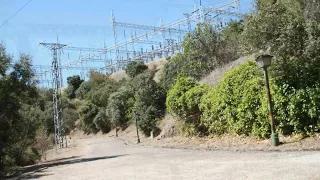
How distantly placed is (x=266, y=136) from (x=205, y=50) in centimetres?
1745

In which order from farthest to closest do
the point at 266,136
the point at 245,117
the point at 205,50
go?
the point at 205,50 → the point at 245,117 → the point at 266,136

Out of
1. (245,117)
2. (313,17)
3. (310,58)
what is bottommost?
(245,117)

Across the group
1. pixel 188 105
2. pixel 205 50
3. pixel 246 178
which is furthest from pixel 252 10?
pixel 205 50

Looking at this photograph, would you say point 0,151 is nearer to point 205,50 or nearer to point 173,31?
point 205,50

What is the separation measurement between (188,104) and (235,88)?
20.1 feet

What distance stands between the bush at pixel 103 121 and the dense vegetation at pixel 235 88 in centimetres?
2425

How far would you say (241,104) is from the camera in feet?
58.7

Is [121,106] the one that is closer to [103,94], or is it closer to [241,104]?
[103,94]

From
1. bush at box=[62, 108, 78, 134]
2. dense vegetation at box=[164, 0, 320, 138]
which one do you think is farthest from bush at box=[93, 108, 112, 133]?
dense vegetation at box=[164, 0, 320, 138]

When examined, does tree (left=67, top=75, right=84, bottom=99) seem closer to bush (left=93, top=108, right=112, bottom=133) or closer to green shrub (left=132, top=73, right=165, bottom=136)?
bush (left=93, top=108, right=112, bottom=133)

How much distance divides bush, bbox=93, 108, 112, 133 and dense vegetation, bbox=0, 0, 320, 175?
24.2m

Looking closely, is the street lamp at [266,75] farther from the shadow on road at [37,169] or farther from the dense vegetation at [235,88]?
the shadow on road at [37,169]

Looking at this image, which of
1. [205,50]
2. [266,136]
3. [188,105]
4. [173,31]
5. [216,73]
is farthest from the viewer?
[173,31]

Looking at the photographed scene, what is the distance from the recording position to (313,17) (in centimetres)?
1423
